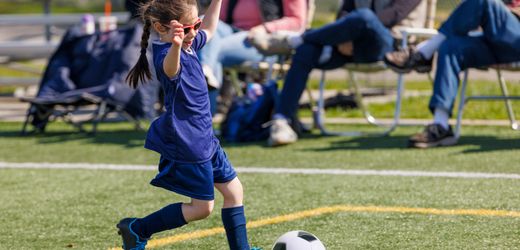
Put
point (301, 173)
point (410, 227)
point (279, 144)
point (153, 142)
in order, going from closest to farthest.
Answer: point (153, 142) < point (410, 227) < point (301, 173) < point (279, 144)

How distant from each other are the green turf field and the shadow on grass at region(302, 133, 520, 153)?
0.01 meters

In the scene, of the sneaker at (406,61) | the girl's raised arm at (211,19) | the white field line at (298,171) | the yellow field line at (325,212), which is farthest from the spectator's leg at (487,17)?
the girl's raised arm at (211,19)

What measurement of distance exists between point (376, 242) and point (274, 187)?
1.81 m

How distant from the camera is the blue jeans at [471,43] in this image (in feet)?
25.8

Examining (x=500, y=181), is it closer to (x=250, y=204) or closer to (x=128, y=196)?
(x=250, y=204)

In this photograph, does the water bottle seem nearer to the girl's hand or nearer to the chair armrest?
the chair armrest

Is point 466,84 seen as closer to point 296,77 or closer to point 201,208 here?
point 296,77

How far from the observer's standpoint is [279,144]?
27.8ft

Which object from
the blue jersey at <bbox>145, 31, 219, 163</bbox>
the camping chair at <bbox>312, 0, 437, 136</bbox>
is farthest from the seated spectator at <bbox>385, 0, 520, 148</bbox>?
the blue jersey at <bbox>145, 31, 219, 163</bbox>

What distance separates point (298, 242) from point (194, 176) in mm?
530

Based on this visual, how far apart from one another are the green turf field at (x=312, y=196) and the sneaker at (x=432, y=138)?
11cm

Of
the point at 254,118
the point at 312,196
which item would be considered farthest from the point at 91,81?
the point at 312,196

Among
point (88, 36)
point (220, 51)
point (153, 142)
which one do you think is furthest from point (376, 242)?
point (88, 36)

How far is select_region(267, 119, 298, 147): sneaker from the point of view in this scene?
841cm
